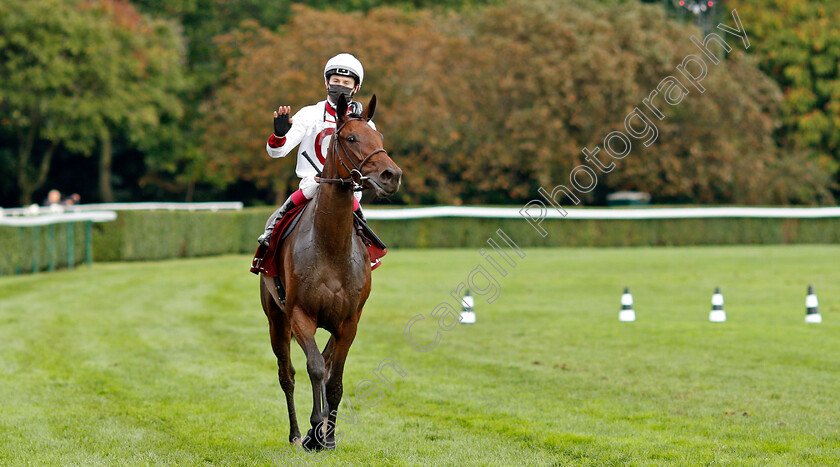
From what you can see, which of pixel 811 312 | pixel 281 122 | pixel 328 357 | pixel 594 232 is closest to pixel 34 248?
pixel 811 312

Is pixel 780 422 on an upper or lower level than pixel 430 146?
lower

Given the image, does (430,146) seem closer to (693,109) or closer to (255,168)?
(255,168)

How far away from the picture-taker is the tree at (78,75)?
126 ft

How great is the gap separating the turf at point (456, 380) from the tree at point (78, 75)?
2105 centimetres

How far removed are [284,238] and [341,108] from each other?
4.25 ft

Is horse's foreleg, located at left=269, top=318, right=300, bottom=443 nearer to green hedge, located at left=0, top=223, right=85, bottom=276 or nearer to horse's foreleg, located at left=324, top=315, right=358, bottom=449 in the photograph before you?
horse's foreleg, located at left=324, top=315, right=358, bottom=449

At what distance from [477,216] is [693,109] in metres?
11.8

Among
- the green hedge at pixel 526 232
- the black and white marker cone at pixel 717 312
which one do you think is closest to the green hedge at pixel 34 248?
the green hedge at pixel 526 232

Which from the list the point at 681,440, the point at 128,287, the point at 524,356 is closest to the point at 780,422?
the point at 681,440

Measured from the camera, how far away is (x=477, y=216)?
3206cm

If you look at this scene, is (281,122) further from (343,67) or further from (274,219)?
(274,219)

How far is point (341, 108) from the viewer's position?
6.30 m

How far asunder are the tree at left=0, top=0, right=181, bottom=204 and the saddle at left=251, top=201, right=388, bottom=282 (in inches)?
1359

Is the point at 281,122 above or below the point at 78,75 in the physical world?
below
